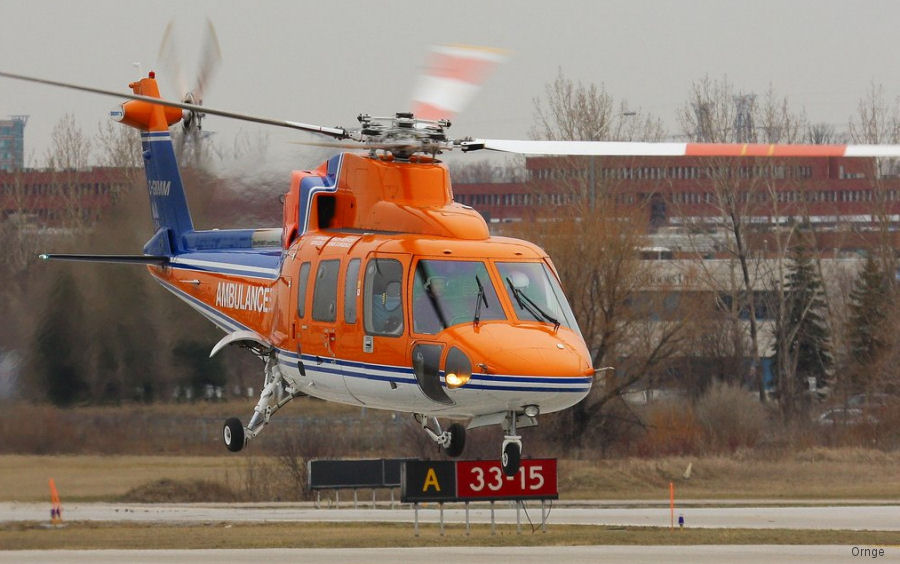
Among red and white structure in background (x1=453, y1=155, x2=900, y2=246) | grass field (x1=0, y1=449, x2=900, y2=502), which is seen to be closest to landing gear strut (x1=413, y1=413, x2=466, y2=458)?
grass field (x1=0, y1=449, x2=900, y2=502)

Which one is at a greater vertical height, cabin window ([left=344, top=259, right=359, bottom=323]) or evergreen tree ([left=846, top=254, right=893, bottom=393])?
cabin window ([left=344, top=259, right=359, bottom=323])

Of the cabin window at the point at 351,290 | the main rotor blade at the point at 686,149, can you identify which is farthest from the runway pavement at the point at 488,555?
the main rotor blade at the point at 686,149

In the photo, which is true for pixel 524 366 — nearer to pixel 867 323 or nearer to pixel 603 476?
pixel 603 476

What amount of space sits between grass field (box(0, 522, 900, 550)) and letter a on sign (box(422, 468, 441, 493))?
51.7 inches

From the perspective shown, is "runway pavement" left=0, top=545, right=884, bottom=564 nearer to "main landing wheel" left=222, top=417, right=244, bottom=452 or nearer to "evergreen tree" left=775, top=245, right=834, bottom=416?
"main landing wheel" left=222, top=417, right=244, bottom=452

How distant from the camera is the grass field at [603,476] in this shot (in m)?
33.8

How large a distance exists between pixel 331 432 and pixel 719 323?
17646mm

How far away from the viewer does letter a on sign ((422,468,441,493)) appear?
96.4ft

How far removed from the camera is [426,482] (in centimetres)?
2938

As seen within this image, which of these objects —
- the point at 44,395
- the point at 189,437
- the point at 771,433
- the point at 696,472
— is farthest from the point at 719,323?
the point at 44,395

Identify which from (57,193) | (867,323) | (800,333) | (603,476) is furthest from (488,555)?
(800,333)

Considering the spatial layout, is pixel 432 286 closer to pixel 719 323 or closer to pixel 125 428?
pixel 125 428

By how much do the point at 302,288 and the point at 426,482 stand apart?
13728 mm

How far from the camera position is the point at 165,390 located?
33.1 meters
